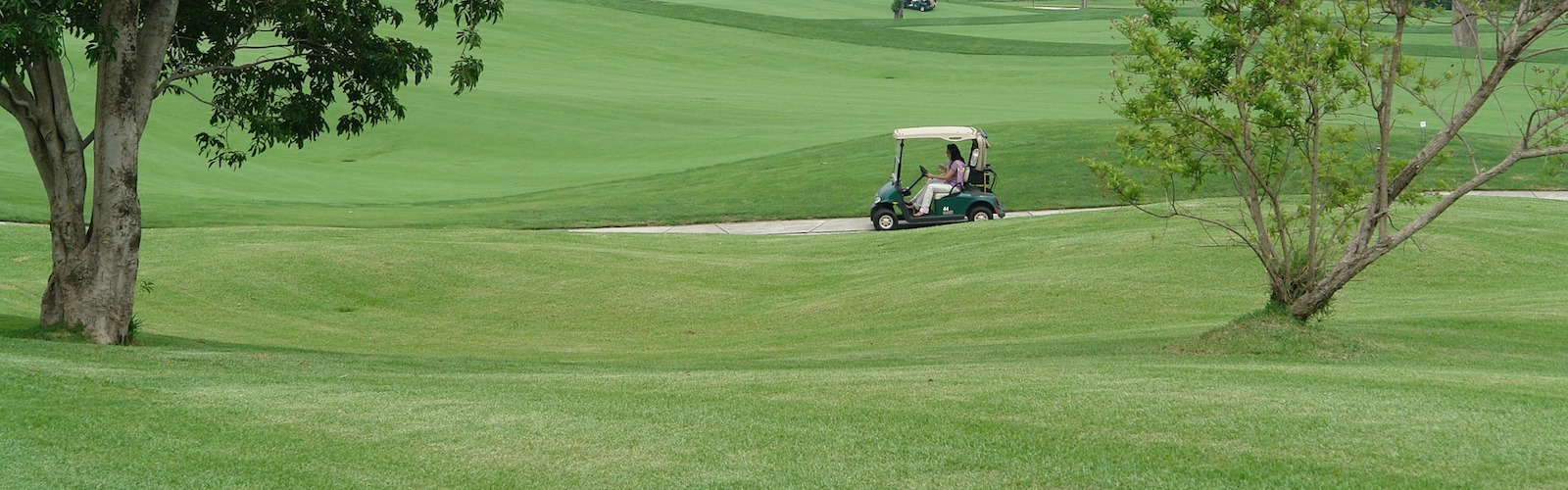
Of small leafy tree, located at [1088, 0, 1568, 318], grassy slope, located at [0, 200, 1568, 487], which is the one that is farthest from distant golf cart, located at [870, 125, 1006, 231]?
small leafy tree, located at [1088, 0, 1568, 318]

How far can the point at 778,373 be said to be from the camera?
38.0 ft

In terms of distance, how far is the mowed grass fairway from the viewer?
7.78 meters

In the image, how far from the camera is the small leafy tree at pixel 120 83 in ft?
43.2

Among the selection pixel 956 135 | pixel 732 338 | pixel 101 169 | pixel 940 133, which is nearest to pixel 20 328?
pixel 101 169

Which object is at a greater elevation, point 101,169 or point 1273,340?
point 101,169

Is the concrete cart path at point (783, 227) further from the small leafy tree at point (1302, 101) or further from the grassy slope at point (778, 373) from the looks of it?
the small leafy tree at point (1302, 101)

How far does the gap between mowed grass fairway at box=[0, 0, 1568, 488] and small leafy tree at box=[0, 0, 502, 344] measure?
77 centimetres

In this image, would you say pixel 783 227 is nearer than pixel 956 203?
No

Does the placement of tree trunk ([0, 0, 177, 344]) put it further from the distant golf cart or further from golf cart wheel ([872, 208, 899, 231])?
golf cart wheel ([872, 208, 899, 231])

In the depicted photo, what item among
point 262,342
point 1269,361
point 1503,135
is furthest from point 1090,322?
point 1503,135

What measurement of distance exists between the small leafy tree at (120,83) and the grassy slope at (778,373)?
3.96 feet

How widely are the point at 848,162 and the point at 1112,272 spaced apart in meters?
20.0

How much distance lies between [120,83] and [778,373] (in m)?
7.03

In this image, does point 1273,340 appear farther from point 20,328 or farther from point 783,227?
point 783,227
